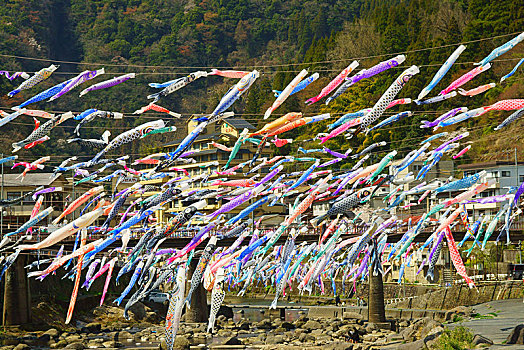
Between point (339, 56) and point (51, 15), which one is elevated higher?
point (51, 15)

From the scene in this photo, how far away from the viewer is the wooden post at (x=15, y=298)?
44562 millimetres

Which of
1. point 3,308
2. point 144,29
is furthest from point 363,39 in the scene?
point 144,29

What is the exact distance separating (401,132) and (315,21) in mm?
94291

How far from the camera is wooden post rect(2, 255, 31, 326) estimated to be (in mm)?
44562

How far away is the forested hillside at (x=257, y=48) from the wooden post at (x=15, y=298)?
30525mm

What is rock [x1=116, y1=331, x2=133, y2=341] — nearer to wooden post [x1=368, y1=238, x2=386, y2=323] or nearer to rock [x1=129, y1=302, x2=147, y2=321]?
rock [x1=129, y1=302, x2=147, y2=321]

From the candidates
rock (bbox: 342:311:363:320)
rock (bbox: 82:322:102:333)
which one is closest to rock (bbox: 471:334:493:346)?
rock (bbox: 342:311:363:320)

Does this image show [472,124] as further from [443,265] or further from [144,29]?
[144,29]

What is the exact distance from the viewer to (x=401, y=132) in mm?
66750

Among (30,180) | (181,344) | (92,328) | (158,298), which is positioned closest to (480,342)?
(181,344)

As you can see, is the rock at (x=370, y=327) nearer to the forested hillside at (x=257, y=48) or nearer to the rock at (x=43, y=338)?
the rock at (x=43, y=338)

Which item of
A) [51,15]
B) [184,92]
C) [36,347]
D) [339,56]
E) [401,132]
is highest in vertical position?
[51,15]

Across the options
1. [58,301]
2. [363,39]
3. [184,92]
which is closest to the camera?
[58,301]

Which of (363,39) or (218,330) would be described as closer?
(218,330)
